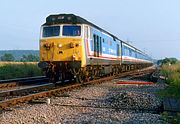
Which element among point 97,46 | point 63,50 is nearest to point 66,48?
point 63,50

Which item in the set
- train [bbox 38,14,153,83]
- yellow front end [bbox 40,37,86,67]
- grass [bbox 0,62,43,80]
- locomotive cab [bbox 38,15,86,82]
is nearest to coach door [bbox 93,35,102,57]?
train [bbox 38,14,153,83]

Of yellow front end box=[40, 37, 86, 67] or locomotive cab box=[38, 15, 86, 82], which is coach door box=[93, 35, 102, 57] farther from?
yellow front end box=[40, 37, 86, 67]

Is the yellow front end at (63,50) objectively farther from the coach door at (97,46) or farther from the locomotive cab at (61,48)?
the coach door at (97,46)

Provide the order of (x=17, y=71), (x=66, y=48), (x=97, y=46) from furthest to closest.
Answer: (x=17, y=71) < (x=97, y=46) < (x=66, y=48)

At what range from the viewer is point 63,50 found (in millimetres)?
16109

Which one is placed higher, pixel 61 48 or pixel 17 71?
pixel 61 48

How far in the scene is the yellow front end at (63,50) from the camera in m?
15.9

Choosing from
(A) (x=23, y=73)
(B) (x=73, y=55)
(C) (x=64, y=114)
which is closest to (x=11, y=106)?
(C) (x=64, y=114)

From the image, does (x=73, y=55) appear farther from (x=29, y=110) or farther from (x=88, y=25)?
(x=29, y=110)

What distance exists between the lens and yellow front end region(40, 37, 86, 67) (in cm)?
1590

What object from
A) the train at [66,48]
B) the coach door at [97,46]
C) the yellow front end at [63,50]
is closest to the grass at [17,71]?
the coach door at [97,46]

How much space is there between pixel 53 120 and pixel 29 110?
158cm

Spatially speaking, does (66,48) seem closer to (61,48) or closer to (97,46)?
(61,48)

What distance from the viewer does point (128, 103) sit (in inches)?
404
